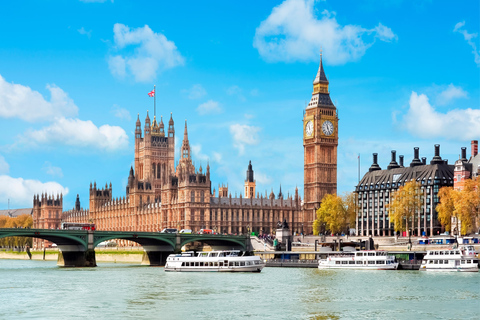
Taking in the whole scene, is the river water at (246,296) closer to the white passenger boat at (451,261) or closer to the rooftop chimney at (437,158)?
the white passenger boat at (451,261)

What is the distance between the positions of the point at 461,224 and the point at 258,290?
53943mm

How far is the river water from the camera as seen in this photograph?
52.7 metres

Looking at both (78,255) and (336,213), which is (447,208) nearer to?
(336,213)

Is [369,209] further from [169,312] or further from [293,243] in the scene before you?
[169,312]

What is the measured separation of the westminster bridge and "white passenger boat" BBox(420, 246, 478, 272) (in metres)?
31.9

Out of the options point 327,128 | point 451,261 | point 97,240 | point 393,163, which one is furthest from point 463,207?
point 327,128

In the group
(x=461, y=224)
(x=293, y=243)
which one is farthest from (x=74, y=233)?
(x=461, y=224)

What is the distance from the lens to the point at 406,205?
413 feet

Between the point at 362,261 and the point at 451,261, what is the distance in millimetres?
10267

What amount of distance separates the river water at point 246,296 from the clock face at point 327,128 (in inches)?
3074

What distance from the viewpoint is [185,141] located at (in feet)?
629

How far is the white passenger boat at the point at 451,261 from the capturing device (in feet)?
276

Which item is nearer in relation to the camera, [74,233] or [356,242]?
[74,233]

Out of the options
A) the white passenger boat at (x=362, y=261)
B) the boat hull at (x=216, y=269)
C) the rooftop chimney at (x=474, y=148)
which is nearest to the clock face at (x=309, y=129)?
the rooftop chimney at (x=474, y=148)
